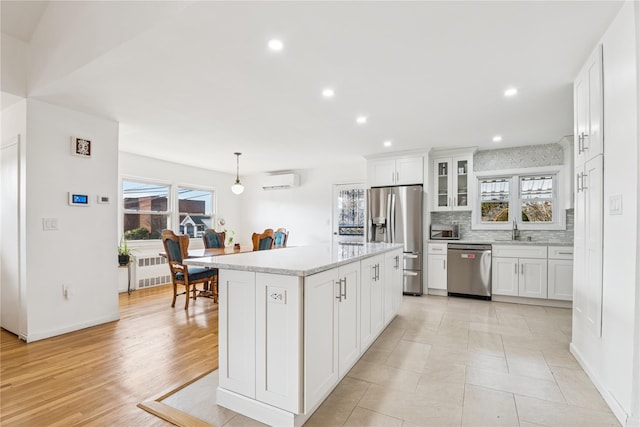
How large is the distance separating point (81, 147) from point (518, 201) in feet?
19.4

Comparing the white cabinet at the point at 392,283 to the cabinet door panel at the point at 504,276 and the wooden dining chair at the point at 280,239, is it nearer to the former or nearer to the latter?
the cabinet door panel at the point at 504,276

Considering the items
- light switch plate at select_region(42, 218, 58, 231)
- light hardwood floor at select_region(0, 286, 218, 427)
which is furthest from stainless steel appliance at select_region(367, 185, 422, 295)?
light switch plate at select_region(42, 218, 58, 231)

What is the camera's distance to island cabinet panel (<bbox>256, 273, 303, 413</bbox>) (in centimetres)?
160

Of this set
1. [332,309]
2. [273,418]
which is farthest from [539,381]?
[273,418]

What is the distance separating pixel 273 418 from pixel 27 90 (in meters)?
3.59

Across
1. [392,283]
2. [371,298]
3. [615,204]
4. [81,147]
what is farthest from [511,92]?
[81,147]

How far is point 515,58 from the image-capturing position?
2219mm

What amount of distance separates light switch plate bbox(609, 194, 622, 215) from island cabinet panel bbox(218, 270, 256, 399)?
215 centimetres

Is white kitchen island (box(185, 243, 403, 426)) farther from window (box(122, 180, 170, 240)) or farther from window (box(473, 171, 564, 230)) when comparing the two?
window (box(122, 180, 170, 240))

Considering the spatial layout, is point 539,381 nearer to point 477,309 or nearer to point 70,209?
point 477,309

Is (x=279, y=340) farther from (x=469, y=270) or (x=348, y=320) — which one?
(x=469, y=270)

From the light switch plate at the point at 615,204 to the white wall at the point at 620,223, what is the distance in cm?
2

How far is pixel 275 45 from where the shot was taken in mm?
2037

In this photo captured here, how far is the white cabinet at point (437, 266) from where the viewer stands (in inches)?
185
